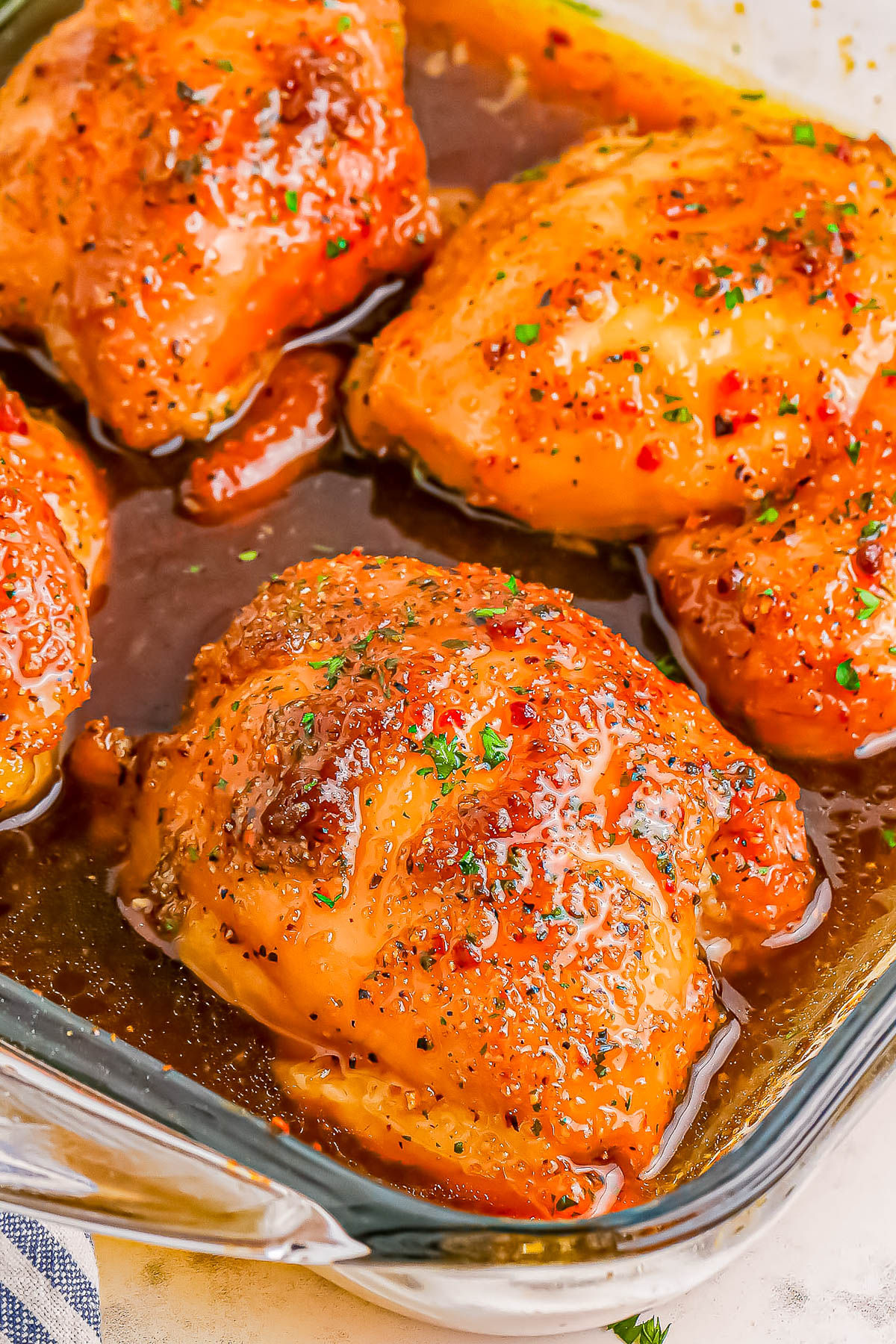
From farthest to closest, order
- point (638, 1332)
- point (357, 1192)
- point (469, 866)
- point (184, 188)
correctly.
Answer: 1. point (184, 188)
2. point (638, 1332)
3. point (469, 866)
4. point (357, 1192)

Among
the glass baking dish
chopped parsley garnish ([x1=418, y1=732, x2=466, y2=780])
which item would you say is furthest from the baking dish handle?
chopped parsley garnish ([x1=418, y1=732, x2=466, y2=780])

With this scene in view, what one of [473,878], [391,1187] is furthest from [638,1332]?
[473,878]

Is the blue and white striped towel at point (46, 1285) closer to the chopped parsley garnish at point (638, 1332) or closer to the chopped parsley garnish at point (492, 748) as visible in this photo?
the chopped parsley garnish at point (638, 1332)

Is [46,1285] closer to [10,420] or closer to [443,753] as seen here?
[443,753]

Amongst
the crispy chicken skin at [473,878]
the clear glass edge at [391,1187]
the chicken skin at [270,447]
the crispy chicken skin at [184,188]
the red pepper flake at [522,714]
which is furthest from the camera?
the chicken skin at [270,447]

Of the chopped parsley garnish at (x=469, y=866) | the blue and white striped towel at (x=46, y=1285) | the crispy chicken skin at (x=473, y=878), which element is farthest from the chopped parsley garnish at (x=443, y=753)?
the blue and white striped towel at (x=46, y=1285)

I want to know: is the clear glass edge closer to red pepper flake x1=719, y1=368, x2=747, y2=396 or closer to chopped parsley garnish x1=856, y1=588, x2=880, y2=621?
chopped parsley garnish x1=856, y1=588, x2=880, y2=621
